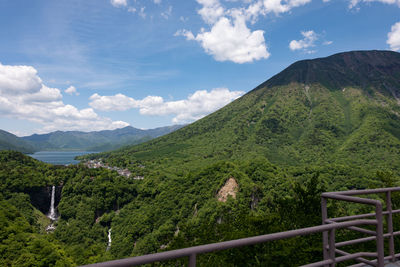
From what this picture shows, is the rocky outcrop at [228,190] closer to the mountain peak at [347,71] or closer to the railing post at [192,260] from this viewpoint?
the railing post at [192,260]

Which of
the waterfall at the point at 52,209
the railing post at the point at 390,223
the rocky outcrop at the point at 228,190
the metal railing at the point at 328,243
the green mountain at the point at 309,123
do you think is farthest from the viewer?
the green mountain at the point at 309,123

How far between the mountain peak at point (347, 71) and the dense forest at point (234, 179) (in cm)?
124

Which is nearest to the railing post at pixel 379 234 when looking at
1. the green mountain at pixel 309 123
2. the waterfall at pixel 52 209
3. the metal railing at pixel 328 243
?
the metal railing at pixel 328 243

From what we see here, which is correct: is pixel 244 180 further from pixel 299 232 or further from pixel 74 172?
Answer: pixel 299 232

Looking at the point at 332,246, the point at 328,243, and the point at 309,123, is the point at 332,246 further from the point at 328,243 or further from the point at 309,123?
the point at 309,123

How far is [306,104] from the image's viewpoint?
150 metres

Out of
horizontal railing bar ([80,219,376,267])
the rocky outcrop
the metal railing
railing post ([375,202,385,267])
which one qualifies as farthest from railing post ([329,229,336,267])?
the rocky outcrop

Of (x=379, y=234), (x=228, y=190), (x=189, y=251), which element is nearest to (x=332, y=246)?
(x=379, y=234)

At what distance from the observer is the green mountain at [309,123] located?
4104 inches

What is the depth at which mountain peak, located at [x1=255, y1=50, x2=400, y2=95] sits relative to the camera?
6334 inches

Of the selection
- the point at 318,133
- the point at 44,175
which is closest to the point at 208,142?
the point at 318,133

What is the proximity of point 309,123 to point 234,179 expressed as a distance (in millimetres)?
88575

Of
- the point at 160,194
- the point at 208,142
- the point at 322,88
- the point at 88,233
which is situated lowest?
the point at 88,233

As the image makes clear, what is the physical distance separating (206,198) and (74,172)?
167 feet
